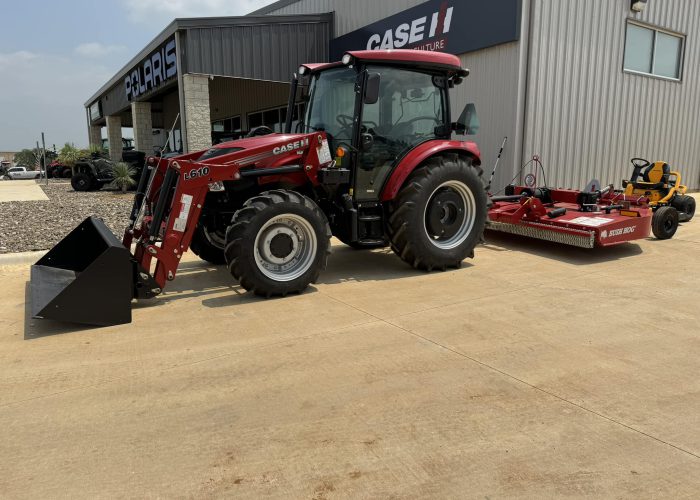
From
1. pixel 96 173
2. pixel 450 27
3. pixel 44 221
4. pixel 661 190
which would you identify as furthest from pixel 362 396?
pixel 96 173

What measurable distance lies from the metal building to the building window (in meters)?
0.02

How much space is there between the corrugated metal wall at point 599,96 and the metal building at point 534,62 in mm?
23

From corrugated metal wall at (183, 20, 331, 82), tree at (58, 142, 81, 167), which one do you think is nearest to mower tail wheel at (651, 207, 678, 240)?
corrugated metal wall at (183, 20, 331, 82)

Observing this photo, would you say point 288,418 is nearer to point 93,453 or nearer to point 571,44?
point 93,453

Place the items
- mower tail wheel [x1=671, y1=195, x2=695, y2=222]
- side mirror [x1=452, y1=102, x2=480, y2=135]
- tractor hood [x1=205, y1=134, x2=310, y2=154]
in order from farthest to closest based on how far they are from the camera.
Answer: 1. mower tail wheel [x1=671, y1=195, x2=695, y2=222]
2. side mirror [x1=452, y1=102, x2=480, y2=135]
3. tractor hood [x1=205, y1=134, x2=310, y2=154]

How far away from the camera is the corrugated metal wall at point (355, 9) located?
11774 millimetres

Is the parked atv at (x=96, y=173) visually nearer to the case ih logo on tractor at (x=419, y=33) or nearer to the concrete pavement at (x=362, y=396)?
the case ih logo on tractor at (x=419, y=33)

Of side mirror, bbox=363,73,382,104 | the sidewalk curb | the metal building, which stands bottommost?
the sidewalk curb

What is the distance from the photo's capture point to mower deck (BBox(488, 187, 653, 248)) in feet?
20.9

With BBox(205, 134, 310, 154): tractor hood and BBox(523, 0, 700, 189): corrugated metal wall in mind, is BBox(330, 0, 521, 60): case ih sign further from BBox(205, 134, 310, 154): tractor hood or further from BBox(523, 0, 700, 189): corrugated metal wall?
BBox(205, 134, 310, 154): tractor hood

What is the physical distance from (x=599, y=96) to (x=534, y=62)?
2.09m

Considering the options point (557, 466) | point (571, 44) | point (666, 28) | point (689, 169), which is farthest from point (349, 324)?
point (689, 169)

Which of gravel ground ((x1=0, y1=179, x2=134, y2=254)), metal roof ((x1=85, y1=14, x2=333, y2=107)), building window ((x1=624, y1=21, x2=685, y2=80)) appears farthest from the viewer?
metal roof ((x1=85, y1=14, x2=333, y2=107))

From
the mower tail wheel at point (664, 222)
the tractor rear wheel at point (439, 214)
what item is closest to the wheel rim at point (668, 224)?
the mower tail wheel at point (664, 222)
